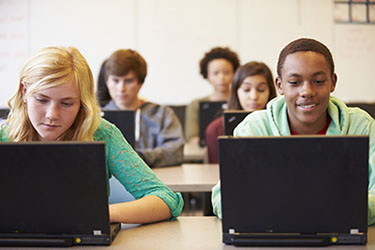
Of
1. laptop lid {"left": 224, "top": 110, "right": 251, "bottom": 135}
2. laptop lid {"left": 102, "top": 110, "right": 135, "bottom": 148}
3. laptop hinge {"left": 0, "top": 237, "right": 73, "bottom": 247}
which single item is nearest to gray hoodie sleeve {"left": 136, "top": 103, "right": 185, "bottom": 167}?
laptop lid {"left": 102, "top": 110, "right": 135, "bottom": 148}

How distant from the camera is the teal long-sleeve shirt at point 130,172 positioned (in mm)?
1463

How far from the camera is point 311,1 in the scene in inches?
206

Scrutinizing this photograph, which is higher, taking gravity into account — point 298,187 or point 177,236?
point 298,187

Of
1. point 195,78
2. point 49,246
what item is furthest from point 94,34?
point 49,246

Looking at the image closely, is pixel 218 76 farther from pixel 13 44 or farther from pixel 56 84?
pixel 56 84

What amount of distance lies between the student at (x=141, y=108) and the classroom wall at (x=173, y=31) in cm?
211

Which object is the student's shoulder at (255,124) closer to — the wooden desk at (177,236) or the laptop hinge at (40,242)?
the wooden desk at (177,236)

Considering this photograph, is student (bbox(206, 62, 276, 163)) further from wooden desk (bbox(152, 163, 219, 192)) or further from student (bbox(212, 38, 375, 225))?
student (bbox(212, 38, 375, 225))

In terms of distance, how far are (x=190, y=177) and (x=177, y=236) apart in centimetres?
113

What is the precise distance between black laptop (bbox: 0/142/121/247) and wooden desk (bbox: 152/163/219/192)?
1053 millimetres

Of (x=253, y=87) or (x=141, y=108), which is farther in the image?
(x=141, y=108)

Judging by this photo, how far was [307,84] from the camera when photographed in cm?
142

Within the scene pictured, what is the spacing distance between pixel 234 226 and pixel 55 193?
40cm

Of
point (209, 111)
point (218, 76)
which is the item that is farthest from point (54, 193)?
point (218, 76)
